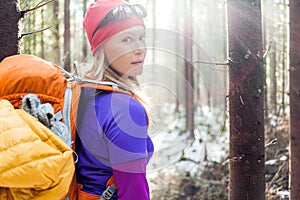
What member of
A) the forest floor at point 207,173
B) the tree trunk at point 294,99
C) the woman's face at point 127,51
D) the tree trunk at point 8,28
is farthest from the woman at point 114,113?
the forest floor at point 207,173

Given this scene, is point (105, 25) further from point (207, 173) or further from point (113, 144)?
point (207, 173)

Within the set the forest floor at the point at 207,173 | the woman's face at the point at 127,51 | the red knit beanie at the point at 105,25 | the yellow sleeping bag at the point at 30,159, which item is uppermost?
the red knit beanie at the point at 105,25

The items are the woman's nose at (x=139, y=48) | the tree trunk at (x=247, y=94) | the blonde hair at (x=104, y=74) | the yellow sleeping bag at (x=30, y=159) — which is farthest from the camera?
the tree trunk at (x=247, y=94)

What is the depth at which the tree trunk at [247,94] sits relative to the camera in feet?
13.2

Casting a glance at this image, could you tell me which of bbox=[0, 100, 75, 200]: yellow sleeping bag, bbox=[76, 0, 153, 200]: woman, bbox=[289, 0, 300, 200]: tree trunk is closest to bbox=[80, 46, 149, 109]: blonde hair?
bbox=[76, 0, 153, 200]: woman

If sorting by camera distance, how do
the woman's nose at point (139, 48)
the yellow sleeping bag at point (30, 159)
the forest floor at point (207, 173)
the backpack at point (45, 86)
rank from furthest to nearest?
the forest floor at point (207, 173)
the woman's nose at point (139, 48)
the backpack at point (45, 86)
the yellow sleeping bag at point (30, 159)

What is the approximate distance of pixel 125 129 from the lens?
2.26 m

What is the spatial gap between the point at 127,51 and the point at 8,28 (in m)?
1.08

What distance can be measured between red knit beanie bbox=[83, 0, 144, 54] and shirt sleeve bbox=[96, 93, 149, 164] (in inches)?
18.7

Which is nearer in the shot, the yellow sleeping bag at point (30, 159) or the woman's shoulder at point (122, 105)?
the yellow sleeping bag at point (30, 159)

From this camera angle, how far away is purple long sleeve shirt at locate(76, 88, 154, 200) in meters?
2.26

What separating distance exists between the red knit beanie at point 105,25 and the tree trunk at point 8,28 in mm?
801

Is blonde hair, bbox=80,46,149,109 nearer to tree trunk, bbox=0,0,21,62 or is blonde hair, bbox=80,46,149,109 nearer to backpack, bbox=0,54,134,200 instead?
backpack, bbox=0,54,134,200

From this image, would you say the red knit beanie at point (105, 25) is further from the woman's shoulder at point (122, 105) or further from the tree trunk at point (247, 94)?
the tree trunk at point (247, 94)
